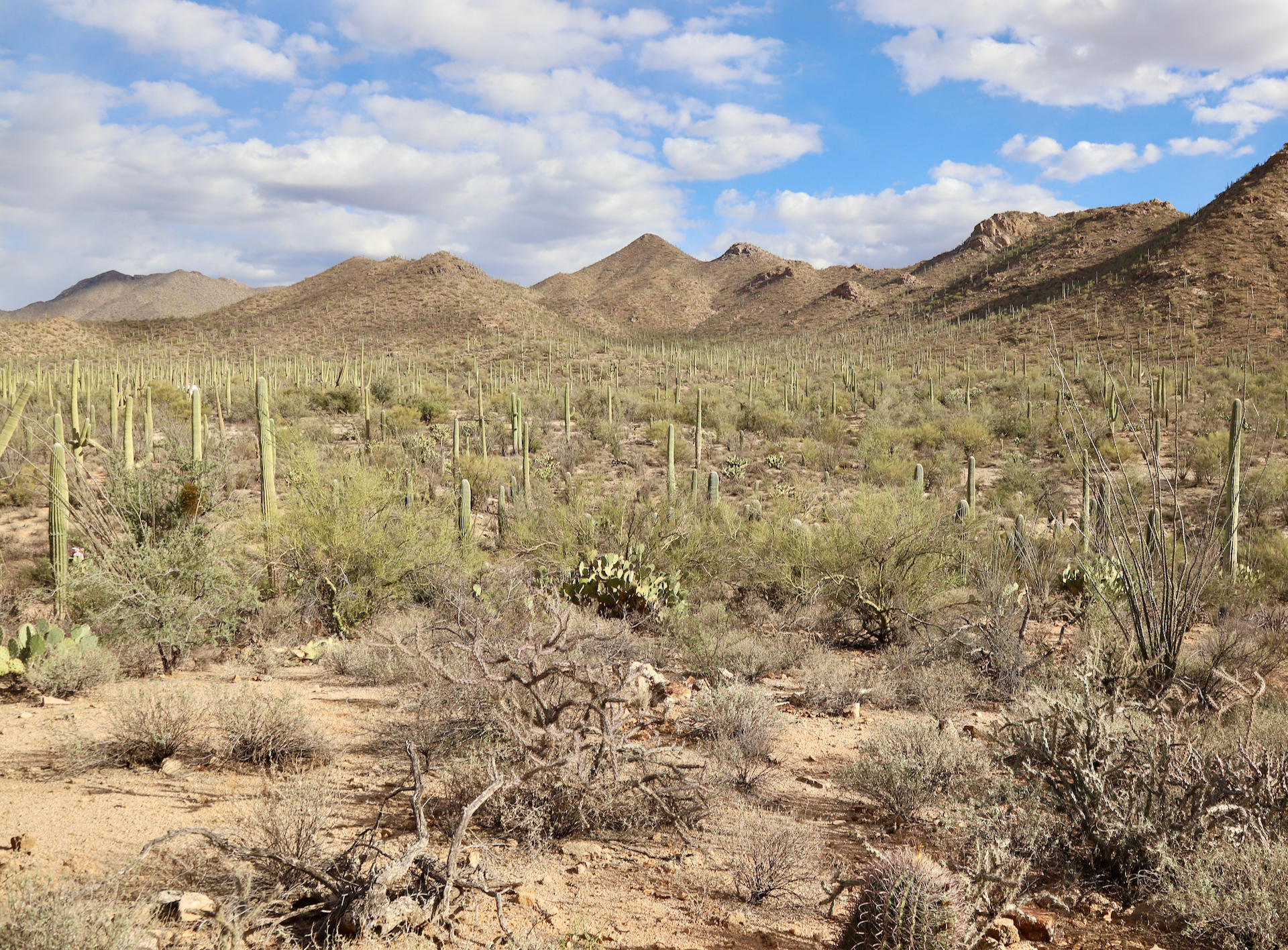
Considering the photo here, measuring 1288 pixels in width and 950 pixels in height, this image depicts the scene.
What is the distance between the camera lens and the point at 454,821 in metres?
4.19

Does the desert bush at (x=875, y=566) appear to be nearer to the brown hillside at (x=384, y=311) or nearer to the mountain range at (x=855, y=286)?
the mountain range at (x=855, y=286)

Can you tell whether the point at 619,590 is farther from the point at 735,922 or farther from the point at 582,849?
the point at 735,922

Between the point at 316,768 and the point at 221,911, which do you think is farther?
the point at 316,768

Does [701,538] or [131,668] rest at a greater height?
[701,538]

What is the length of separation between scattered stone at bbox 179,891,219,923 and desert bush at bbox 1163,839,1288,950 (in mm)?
4161

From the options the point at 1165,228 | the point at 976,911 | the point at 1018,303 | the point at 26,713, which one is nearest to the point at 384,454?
the point at 26,713

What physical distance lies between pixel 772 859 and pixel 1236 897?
2.00 m

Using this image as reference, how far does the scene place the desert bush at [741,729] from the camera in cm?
554

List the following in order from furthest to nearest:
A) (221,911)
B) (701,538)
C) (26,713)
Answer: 1. (701,538)
2. (26,713)
3. (221,911)

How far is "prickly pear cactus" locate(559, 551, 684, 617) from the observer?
30.9ft

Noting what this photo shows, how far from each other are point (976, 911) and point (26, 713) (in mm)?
7135

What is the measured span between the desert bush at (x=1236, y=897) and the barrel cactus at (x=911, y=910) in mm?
1131

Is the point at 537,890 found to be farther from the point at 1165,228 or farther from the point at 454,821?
the point at 1165,228

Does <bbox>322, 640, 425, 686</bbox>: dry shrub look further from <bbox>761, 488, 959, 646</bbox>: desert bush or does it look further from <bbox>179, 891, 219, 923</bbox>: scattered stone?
<bbox>761, 488, 959, 646</bbox>: desert bush
